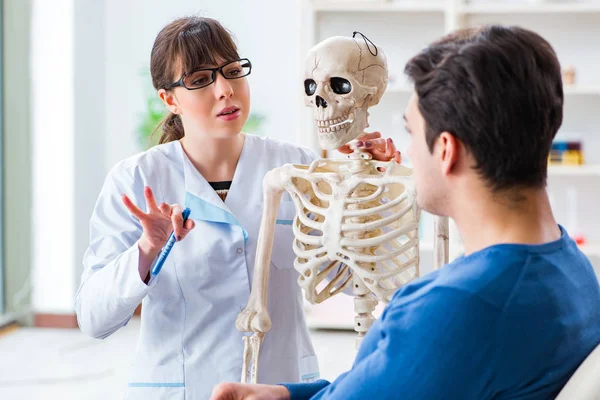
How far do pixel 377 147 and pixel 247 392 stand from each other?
A: 701 mm

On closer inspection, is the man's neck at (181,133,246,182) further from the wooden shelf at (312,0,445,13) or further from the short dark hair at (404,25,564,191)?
the wooden shelf at (312,0,445,13)

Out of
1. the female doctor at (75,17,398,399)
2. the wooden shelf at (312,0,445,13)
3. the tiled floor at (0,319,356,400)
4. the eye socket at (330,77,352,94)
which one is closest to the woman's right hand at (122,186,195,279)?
the female doctor at (75,17,398,399)

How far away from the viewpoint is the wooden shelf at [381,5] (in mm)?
4703

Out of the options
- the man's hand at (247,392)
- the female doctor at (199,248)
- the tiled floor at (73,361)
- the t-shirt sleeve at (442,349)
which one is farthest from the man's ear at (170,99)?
the tiled floor at (73,361)

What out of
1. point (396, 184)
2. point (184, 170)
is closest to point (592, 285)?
point (396, 184)

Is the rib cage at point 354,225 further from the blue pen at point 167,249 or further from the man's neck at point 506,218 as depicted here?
the man's neck at point 506,218

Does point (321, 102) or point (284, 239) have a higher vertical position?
point (321, 102)

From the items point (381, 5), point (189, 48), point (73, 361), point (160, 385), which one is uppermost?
point (381, 5)

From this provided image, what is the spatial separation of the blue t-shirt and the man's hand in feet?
0.72

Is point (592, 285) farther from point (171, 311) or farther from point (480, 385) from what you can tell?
point (171, 311)

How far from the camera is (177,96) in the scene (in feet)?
6.15

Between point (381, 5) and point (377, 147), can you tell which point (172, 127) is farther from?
point (381, 5)

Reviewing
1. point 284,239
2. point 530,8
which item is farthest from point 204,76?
point 530,8

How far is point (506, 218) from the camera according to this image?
107 centimetres
